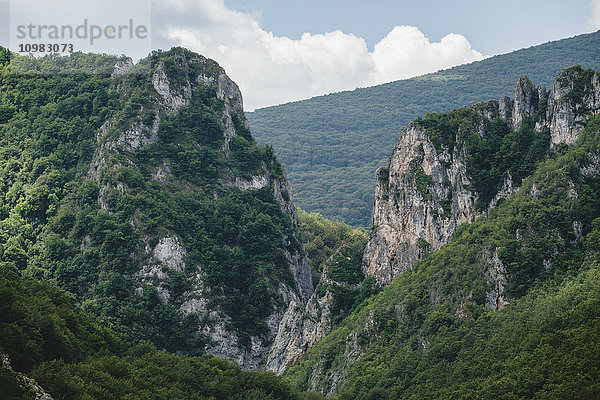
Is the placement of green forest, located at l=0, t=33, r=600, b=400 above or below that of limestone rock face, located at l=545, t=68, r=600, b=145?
below

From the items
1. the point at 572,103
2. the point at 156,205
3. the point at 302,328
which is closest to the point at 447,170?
the point at 572,103

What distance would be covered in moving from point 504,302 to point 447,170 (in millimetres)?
22711

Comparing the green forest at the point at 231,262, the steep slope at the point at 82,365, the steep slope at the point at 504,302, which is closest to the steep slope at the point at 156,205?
the green forest at the point at 231,262

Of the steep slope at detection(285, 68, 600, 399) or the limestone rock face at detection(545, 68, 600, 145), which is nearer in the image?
the steep slope at detection(285, 68, 600, 399)

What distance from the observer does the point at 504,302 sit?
66688mm

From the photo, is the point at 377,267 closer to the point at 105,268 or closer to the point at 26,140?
the point at 105,268

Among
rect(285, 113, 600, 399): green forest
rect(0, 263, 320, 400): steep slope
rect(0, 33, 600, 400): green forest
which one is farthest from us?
rect(0, 33, 600, 400): green forest

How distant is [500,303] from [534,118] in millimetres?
23776

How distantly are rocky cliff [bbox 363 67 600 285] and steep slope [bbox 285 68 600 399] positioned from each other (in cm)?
31

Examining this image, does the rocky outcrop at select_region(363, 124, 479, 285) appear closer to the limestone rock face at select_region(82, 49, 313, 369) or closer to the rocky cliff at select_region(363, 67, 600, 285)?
the rocky cliff at select_region(363, 67, 600, 285)

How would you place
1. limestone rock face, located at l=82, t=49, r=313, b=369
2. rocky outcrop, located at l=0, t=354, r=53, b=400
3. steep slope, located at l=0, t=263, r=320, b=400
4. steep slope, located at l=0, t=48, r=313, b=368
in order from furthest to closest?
limestone rock face, located at l=82, t=49, r=313, b=369
steep slope, located at l=0, t=48, r=313, b=368
steep slope, located at l=0, t=263, r=320, b=400
rocky outcrop, located at l=0, t=354, r=53, b=400

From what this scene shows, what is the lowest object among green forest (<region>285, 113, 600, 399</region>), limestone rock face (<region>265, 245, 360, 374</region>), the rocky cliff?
limestone rock face (<region>265, 245, 360, 374</region>)

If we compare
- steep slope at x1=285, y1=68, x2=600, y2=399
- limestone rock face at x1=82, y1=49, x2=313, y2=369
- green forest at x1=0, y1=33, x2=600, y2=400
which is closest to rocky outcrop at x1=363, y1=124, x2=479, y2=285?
green forest at x1=0, y1=33, x2=600, y2=400

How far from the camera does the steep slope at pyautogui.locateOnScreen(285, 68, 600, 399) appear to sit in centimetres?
5431
